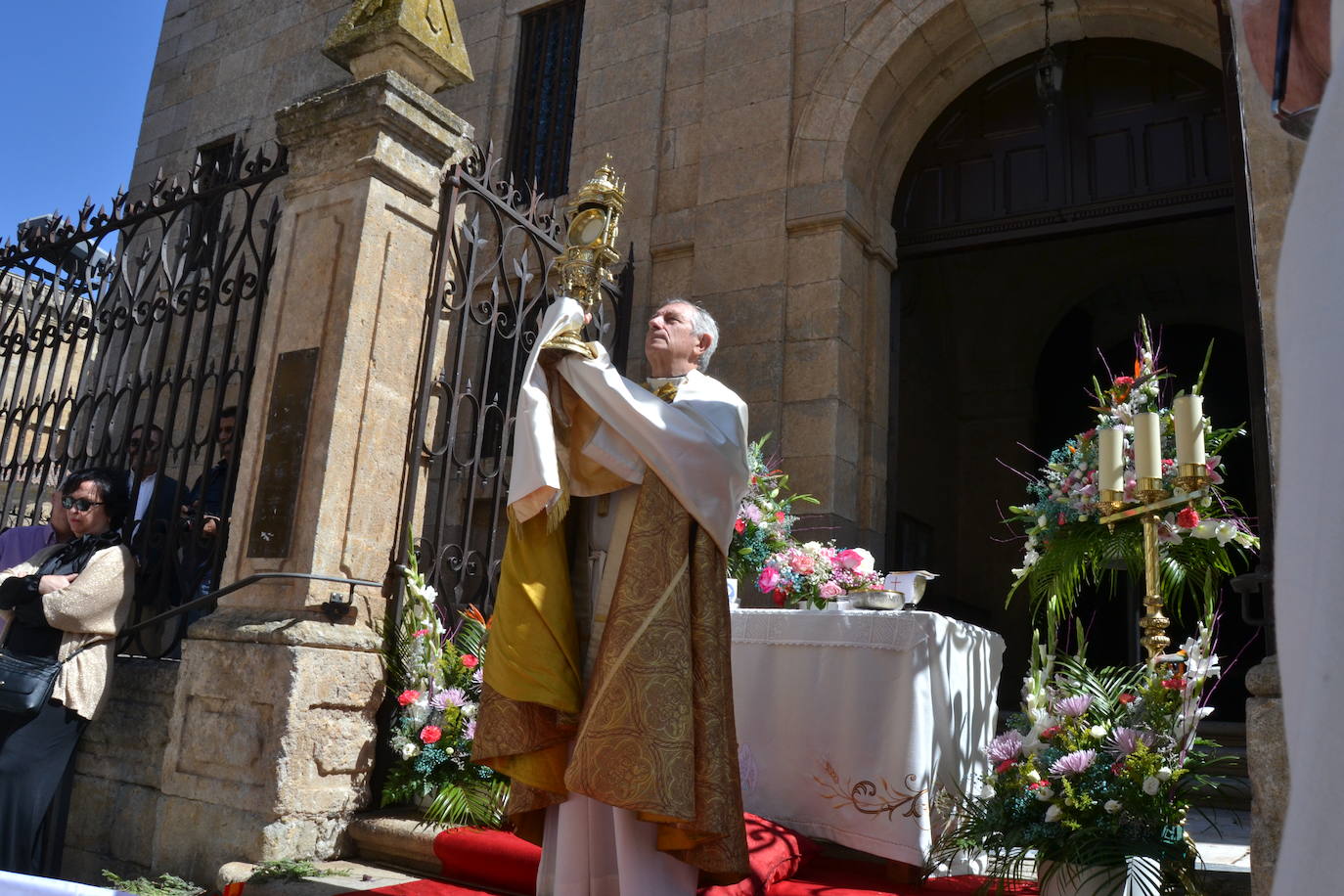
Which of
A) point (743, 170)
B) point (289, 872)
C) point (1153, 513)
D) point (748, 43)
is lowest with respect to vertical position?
point (289, 872)

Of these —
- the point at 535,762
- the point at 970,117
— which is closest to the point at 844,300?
the point at 970,117

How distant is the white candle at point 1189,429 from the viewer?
137 inches

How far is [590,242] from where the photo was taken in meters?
3.91

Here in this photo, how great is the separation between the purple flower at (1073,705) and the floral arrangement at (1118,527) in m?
0.48

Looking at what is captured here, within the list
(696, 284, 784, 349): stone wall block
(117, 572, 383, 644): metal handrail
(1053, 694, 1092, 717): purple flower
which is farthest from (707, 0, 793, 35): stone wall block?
(1053, 694, 1092, 717): purple flower

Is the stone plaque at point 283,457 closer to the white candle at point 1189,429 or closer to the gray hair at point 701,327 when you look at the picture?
the gray hair at point 701,327

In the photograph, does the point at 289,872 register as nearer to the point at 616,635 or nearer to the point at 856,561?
the point at 616,635

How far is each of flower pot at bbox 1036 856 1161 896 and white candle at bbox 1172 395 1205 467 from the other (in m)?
1.30

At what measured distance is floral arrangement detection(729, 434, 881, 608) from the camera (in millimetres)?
4766

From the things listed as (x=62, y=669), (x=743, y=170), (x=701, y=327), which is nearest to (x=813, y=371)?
(x=743, y=170)

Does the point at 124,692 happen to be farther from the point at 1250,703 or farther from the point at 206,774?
the point at 1250,703

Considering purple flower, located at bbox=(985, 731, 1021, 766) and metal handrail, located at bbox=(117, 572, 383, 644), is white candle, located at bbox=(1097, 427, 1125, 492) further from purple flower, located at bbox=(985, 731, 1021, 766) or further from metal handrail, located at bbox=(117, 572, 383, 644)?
metal handrail, located at bbox=(117, 572, 383, 644)

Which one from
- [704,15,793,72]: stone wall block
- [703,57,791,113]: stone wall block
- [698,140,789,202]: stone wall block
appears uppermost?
[704,15,793,72]: stone wall block

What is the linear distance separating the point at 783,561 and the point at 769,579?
10 centimetres
